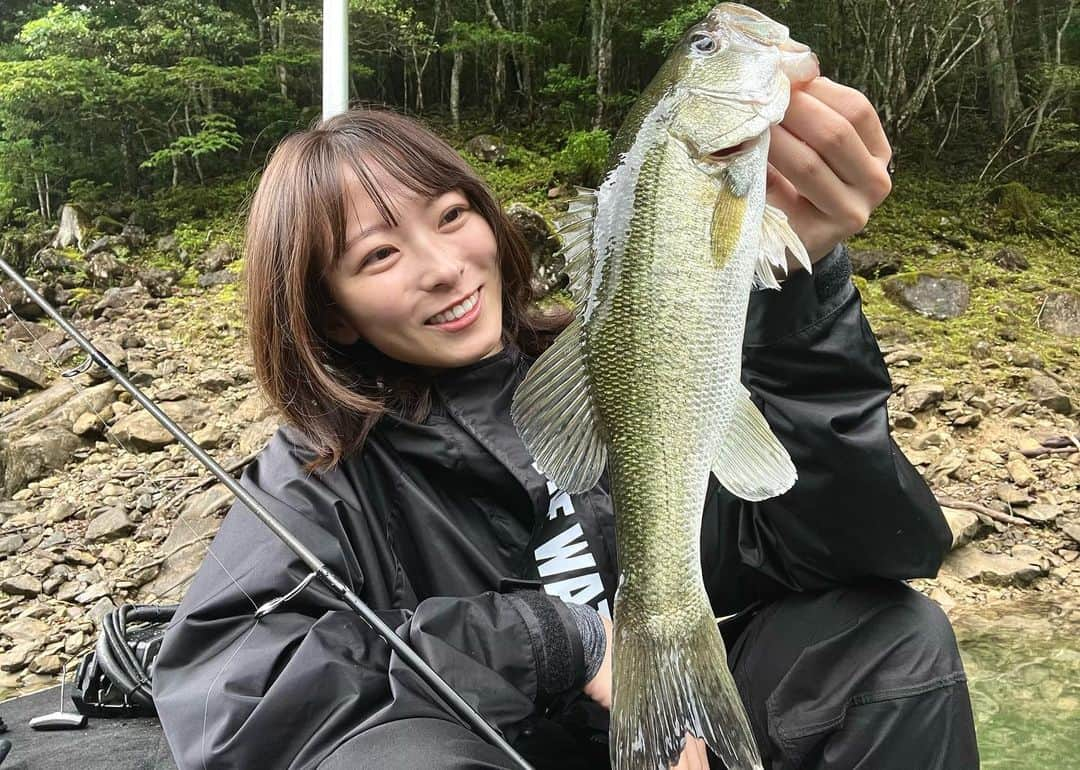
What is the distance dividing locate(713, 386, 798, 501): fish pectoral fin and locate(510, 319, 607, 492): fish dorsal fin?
0.64 ft

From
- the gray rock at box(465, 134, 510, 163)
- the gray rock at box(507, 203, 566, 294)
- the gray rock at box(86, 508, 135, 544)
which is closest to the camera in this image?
the gray rock at box(86, 508, 135, 544)

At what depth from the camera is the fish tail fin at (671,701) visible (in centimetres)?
121

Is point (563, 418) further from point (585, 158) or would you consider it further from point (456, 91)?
point (456, 91)

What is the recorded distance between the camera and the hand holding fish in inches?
49.0

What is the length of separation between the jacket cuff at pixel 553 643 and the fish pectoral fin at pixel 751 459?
461 millimetres

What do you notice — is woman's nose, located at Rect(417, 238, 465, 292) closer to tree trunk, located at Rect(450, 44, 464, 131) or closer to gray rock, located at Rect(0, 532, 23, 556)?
gray rock, located at Rect(0, 532, 23, 556)

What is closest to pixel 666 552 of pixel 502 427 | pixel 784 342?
pixel 784 342

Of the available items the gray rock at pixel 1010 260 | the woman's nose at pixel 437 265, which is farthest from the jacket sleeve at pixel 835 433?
the gray rock at pixel 1010 260

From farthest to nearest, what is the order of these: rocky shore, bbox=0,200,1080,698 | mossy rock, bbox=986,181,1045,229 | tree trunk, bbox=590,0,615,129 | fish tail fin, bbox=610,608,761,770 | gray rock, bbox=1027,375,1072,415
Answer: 1. tree trunk, bbox=590,0,615,129
2. mossy rock, bbox=986,181,1045,229
3. gray rock, bbox=1027,375,1072,415
4. rocky shore, bbox=0,200,1080,698
5. fish tail fin, bbox=610,608,761,770

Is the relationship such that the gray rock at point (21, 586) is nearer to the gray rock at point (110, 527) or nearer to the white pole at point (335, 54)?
the gray rock at point (110, 527)

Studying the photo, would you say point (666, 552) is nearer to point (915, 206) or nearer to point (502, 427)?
point (502, 427)

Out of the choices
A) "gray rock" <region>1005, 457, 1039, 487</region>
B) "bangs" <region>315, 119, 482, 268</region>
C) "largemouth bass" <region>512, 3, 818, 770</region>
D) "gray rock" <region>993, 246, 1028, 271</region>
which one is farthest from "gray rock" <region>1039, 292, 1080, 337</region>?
"largemouth bass" <region>512, 3, 818, 770</region>

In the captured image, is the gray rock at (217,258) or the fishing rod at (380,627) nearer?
the fishing rod at (380,627)

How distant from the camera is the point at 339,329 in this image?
183cm
